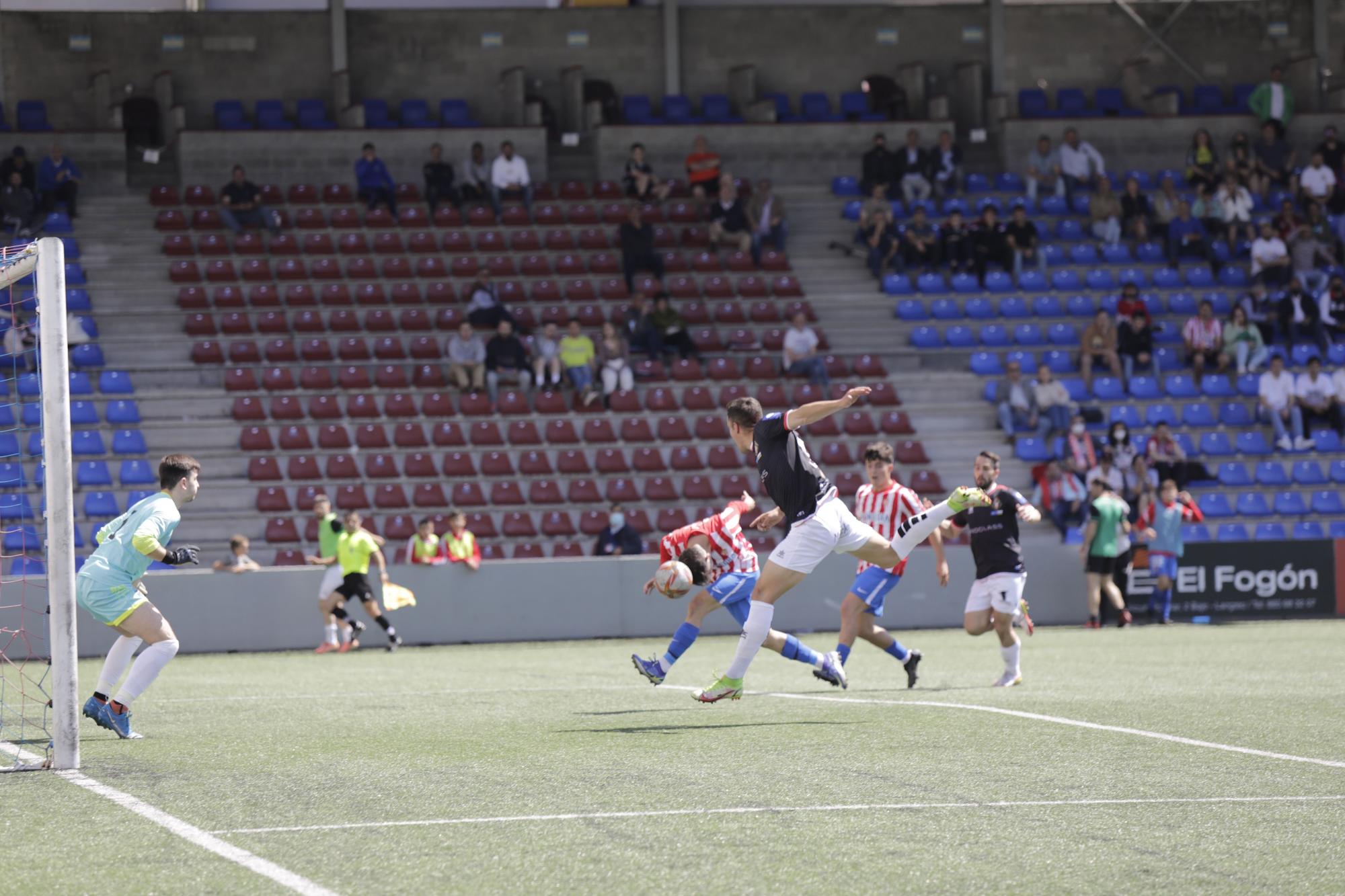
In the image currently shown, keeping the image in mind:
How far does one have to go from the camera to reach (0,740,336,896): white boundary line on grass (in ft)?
18.7

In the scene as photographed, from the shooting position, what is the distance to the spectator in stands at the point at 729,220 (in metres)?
30.4

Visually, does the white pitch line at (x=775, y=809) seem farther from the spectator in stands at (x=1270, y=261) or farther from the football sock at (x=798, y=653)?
the spectator in stands at (x=1270, y=261)

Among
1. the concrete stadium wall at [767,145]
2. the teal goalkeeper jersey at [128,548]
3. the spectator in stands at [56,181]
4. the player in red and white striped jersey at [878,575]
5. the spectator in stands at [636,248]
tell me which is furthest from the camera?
the concrete stadium wall at [767,145]

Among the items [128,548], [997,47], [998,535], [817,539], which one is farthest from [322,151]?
[817,539]

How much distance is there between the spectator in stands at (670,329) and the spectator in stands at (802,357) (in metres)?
1.62

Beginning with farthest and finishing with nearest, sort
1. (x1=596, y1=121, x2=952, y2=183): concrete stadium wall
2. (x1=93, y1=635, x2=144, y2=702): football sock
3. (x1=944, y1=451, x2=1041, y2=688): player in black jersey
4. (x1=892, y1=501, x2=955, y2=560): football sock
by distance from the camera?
(x1=596, y1=121, x2=952, y2=183): concrete stadium wall
(x1=944, y1=451, x2=1041, y2=688): player in black jersey
(x1=892, y1=501, x2=955, y2=560): football sock
(x1=93, y1=635, x2=144, y2=702): football sock

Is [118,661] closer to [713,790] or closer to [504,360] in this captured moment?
[713,790]

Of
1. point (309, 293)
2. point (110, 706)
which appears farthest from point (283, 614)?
point (110, 706)

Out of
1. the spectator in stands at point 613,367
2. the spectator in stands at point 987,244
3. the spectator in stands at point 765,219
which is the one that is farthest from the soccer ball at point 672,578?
the spectator in stands at point 987,244

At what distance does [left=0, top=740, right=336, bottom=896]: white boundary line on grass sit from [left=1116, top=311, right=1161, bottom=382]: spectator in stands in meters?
22.9

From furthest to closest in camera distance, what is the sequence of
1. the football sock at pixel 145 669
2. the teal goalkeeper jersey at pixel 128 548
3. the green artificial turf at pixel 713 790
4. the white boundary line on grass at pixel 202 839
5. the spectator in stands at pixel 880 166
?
1. the spectator in stands at pixel 880 166
2. the football sock at pixel 145 669
3. the teal goalkeeper jersey at pixel 128 548
4. the green artificial turf at pixel 713 790
5. the white boundary line on grass at pixel 202 839

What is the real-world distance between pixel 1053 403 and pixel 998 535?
13563mm

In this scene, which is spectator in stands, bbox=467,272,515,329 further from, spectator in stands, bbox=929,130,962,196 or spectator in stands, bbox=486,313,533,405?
spectator in stands, bbox=929,130,962,196

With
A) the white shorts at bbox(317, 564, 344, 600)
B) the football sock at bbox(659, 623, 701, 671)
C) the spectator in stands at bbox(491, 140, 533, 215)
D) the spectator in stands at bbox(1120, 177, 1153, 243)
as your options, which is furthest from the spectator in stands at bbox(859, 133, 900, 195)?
the football sock at bbox(659, 623, 701, 671)
